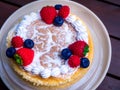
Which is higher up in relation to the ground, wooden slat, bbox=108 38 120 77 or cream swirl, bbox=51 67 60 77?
cream swirl, bbox=51 67 60 77

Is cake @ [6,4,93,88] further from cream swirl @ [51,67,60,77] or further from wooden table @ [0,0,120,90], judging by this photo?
wooden table @ [0,0,120,90]

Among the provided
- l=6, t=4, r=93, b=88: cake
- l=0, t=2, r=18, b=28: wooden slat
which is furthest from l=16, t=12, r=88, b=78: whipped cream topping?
l=0, t=2, r=18, b=28: wooden slat

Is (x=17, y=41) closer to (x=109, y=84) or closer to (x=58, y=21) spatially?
(x=58, y=21)

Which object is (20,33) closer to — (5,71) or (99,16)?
(5,71)

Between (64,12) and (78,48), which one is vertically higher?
(64,12)

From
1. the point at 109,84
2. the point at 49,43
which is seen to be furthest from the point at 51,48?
the point at 109,84

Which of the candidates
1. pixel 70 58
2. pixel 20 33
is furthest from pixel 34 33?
pixel 70 58

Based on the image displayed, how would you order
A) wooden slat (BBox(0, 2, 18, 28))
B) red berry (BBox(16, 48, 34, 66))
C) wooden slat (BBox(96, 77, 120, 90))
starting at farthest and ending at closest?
wooden slat (BBox(0, 2, 18, 28)) < wooden slat (BBox(96, 77, 120, 90)) < red berry (BBox(16, 48, 34, 66))
